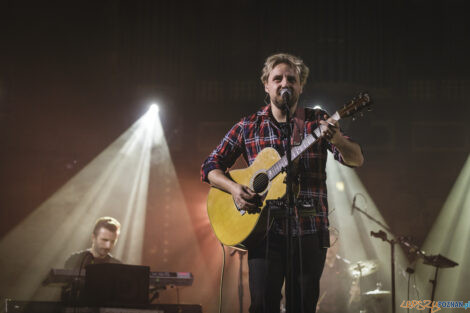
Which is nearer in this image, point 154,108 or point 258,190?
point 258,190

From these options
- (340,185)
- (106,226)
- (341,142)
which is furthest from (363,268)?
(341,142)

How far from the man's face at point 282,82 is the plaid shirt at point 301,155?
130mm

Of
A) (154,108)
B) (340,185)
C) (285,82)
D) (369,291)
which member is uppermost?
(154,108)

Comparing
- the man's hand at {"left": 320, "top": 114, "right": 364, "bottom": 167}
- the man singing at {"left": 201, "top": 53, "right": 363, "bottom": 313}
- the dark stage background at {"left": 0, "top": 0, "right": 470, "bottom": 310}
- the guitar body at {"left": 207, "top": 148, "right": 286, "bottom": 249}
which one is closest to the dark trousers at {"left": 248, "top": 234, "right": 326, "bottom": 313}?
the man singing at {"left": 201, "top": 53, "right": 363, "bottom": 313}

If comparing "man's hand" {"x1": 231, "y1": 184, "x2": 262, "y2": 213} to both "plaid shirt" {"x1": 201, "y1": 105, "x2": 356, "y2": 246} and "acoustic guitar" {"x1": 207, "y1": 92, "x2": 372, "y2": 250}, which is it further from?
A: "plaid shirt" {"x1": 201, "y1": 105, "x2": 356, "y2": 246}

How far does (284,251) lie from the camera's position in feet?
9.53

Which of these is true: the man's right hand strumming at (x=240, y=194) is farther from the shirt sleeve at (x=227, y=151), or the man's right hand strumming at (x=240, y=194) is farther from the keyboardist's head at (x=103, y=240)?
the keyboardist's head at (x=103, y=240)

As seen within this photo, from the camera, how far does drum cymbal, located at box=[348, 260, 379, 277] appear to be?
25.6ft

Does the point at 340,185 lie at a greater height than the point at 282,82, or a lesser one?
greater

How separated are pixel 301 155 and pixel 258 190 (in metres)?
0.39

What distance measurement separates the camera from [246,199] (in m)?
3.06

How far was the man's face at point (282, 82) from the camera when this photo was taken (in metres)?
3.16

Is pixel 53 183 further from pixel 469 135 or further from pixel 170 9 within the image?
pixel 469 135

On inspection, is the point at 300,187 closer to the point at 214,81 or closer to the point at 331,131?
the point at 331,131
